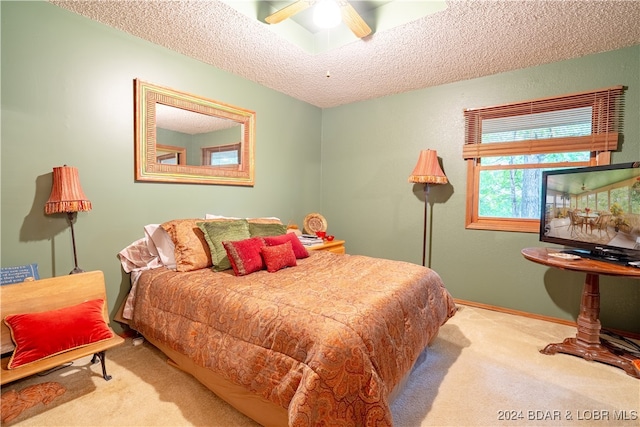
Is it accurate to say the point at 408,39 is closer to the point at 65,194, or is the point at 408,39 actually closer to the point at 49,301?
the point at 65,194

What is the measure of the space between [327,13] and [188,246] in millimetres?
1994

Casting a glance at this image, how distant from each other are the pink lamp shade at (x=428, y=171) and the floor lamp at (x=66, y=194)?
3.04m

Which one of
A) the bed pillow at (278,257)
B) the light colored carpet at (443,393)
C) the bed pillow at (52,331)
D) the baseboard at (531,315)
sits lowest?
the light colored carpet at (443,393)

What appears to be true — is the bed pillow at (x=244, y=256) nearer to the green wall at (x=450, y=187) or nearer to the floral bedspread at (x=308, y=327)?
the floral bedspread at (x=308, y=327)

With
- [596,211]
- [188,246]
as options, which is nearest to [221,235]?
[188,246]

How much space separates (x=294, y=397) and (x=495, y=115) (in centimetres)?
342

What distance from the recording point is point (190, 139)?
298 centimetres

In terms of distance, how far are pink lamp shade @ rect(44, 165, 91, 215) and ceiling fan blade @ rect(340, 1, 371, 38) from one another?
2.16 m

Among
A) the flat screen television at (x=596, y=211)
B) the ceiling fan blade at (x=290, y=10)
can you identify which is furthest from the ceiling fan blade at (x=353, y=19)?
the flat screen television at (x=596, y=211)

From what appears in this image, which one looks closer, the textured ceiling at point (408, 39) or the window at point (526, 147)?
the textured ceiling at point (408, 39)

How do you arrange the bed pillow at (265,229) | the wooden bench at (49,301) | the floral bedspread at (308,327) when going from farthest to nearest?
the bed pillow at (265,229) < the wooden bench at (49,301) < the floral bedspread at (308,327)

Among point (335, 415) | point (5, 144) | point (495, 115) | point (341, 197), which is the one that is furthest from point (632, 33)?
point (5, 144)

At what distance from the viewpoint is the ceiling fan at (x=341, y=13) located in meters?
1.88

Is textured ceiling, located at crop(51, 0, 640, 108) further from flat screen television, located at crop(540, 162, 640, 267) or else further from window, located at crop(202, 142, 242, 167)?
flat screen television, located at crop(540, 162, 640, 267)
